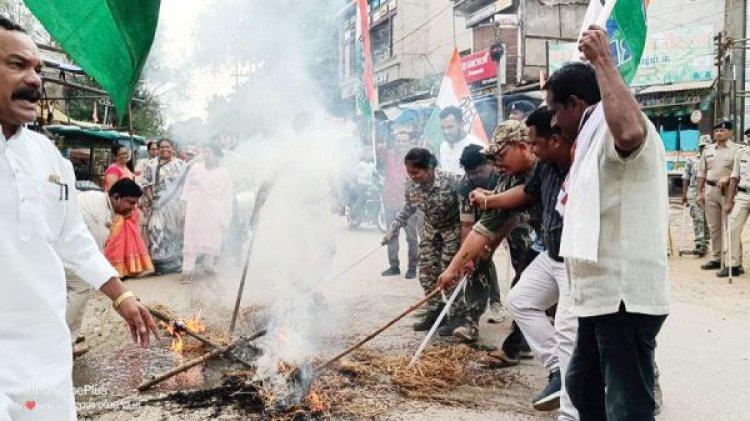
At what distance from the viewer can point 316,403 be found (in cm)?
347

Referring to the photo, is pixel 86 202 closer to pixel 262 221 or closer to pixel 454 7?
pixel 262 221

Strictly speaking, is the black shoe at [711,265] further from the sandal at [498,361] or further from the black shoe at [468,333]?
the sandal at [498,361]

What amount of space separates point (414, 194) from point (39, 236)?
4.10 meters

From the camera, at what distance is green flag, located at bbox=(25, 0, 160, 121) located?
2246mm

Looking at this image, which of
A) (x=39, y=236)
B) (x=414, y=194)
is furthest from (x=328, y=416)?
(x=414, y=194)

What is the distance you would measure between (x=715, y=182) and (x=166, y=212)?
336 inches

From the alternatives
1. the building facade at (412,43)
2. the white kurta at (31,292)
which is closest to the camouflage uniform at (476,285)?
the white kurta at (31,292)

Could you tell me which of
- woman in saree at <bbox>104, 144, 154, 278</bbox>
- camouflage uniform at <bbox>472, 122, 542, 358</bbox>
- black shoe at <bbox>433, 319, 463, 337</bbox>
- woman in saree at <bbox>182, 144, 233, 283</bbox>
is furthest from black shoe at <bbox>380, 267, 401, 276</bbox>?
camouflage uniform at <bbox>472, 122, 542, 358</bbox>

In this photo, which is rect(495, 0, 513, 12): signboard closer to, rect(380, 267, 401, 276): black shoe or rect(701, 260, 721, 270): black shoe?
rect(701, 260, 721, 270): black shoe

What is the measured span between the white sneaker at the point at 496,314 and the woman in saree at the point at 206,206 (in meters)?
4.36

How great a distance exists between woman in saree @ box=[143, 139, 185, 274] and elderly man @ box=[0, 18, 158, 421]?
6879mm

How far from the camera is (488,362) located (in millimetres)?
4355

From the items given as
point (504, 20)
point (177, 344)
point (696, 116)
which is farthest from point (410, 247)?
point (696, 116)

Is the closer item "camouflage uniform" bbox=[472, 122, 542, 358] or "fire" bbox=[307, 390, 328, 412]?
"fire" bbox=[307, 390, 328, 412]
